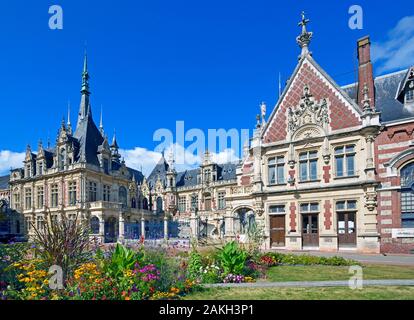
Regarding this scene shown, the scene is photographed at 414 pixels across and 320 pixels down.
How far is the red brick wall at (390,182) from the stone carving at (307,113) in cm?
409

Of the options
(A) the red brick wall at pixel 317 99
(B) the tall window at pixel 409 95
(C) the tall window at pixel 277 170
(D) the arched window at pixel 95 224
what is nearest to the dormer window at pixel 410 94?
(B) the tall window at pixel 409 95

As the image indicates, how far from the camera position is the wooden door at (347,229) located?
20.0 metres

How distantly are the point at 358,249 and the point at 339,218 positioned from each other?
7.37 feet

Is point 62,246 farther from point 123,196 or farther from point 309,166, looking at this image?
point 123,196

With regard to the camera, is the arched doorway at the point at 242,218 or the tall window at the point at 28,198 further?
the tall window at the point at 28,198

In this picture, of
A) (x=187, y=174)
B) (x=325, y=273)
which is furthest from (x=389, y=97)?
(x=187, y=174)

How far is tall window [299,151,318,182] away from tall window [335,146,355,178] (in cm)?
149

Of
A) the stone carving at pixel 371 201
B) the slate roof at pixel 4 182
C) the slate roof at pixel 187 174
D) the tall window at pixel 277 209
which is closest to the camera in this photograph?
the stone carving at pixel 371 201

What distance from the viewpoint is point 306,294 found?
26.2 feet

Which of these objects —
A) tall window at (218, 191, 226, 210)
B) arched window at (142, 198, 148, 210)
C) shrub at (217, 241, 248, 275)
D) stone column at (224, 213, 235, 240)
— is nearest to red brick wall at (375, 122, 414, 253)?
stone column at (224, 213, 235, 240)

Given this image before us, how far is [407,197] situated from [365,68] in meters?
9.06

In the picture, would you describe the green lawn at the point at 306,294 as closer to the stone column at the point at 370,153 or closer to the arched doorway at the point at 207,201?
the stone column at the point at 370,153
